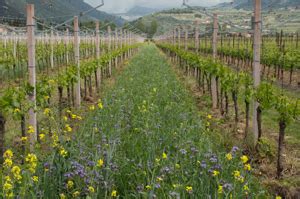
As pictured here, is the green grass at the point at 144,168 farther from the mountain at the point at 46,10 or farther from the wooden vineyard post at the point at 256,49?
the mountain at the point at 46,10

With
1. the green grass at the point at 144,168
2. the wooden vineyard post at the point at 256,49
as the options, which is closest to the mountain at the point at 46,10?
the green grass at the point at 144,168

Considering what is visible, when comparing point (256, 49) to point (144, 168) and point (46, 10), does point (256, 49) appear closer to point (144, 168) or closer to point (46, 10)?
point (144, 168)

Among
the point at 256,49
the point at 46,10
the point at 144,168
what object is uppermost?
the point at 46,10

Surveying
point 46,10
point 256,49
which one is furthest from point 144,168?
point 46,10

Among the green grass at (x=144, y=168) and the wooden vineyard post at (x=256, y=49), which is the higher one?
the wooden vineyard post at (x=256, y=49)

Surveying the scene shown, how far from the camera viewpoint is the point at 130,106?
30.4 feet

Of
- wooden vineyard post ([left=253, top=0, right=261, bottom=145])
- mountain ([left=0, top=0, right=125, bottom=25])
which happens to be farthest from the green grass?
mountain ([left=0, top=0, right=125, bottom=25])

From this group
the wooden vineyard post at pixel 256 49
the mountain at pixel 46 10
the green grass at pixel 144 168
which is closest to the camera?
the green grass at pixel 144 168

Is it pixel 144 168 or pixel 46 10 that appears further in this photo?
pixel 46 10

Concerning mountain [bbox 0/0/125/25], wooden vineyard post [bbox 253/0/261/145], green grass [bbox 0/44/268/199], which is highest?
mountain [bbox 0/0/125/25]

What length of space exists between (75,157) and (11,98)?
2.07m

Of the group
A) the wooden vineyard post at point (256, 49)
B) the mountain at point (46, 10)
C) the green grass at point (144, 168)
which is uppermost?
the mountain at point (46, 10)

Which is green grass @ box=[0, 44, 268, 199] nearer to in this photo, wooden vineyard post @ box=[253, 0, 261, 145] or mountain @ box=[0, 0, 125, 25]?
wooden vineyard post @ box=[253, 0, 261, 145]

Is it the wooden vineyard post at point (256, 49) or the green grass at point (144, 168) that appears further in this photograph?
the wooden vineyard post at point (256, 49)
